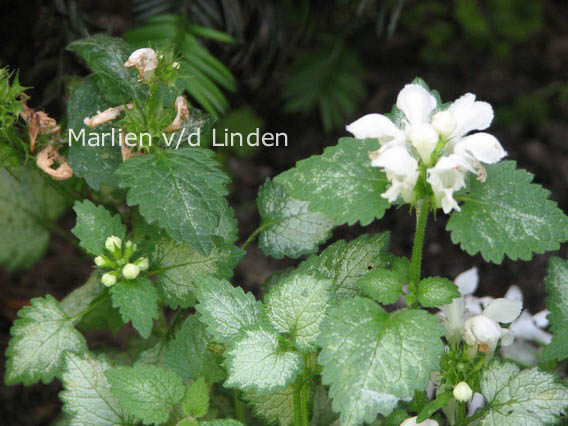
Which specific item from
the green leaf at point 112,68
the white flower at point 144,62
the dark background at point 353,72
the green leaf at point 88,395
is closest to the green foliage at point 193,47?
the dark background at point 353,72

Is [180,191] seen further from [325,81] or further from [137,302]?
[325,81]

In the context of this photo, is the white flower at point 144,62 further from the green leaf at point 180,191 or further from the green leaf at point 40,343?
the green leaf at point 40,343

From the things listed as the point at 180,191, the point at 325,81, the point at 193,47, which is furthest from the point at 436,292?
the point at 325,81

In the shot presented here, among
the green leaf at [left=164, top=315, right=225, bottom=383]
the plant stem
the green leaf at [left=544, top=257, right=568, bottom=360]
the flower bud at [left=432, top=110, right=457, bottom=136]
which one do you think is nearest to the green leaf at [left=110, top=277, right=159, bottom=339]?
the green leaf at [left=164, top=315, right=225, bottom=383]

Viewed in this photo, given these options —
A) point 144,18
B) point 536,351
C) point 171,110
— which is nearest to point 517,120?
point 536,351

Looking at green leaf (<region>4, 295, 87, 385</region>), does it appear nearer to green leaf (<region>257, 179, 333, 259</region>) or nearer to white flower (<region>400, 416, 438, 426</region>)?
green leaf (<region>257, 179, 333, 259</region>)
